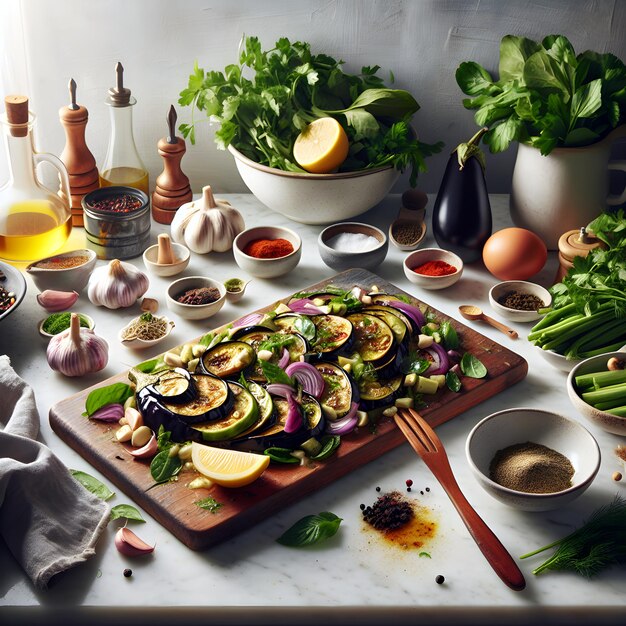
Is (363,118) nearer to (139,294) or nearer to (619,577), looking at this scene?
(139,294)

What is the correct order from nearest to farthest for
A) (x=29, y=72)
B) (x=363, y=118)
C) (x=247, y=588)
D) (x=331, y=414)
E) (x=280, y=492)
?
(x=247, y=588)
(x=280, y=492)
(x=331, y=414)
(x=363, y=118)
(x=29, y=72)

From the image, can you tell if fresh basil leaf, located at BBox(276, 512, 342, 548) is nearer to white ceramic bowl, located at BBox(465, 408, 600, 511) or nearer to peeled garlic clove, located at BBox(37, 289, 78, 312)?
white ceramic bowl, located at BBox(465, 408, 600, 511)

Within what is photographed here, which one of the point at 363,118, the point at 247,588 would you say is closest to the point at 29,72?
the point at 363,118

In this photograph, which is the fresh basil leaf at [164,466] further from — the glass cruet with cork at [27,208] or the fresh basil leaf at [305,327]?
the glass cruet with cork at [27,208]

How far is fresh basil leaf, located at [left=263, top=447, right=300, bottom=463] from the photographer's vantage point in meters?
1.47

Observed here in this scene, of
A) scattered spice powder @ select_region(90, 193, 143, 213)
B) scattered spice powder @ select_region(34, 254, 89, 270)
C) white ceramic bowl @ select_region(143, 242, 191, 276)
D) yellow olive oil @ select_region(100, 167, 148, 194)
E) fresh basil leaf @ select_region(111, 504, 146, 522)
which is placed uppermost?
yellow olive oil @ select_region(100, 167, 148, 194)

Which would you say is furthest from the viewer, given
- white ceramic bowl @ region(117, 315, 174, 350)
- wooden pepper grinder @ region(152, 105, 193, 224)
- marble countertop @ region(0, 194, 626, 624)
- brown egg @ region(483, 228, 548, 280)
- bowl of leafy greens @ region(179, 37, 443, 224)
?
wooden pepper grinder @ region(152, 105, 193, 224)

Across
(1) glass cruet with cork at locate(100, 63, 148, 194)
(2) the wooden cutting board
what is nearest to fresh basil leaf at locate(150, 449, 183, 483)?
(2) the wooden cutting board

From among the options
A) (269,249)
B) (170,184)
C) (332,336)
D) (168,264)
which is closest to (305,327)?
(332,336)

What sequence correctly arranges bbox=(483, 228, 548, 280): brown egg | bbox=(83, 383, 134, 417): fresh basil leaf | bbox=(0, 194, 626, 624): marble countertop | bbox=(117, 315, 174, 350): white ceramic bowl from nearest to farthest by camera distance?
bbox=(0, 194, 626, 624): marble countertop < bbox=(83, 383, 134, 417): fresh basil leaf < bbox=(117, 315, 174, 350): white ceramic bowl < bbox=(483, 228, 548, 280): brown egg

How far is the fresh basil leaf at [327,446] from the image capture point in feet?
4.88

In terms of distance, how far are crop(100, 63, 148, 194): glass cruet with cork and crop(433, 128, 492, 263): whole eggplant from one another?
802 mm

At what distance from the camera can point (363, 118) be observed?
212 centimetres

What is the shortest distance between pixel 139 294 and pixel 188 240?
251 mm
